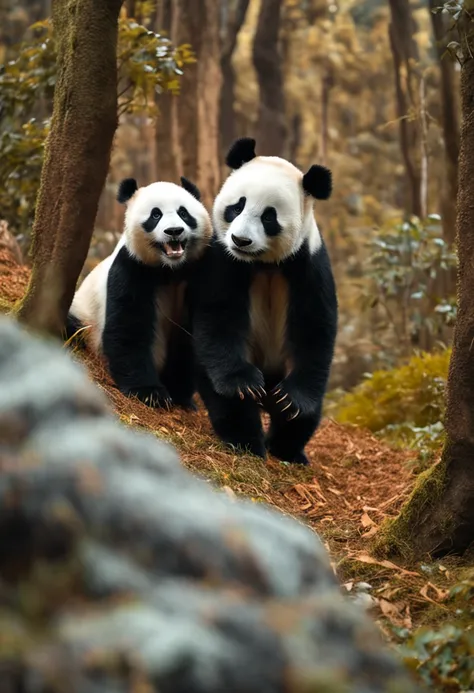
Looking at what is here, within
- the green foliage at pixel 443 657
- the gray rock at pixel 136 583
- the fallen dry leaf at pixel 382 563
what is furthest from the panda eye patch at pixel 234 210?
the gray rock at pixel 136 583

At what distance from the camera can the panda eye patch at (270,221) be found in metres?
5.52

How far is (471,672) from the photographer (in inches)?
105

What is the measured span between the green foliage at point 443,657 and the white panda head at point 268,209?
310cm

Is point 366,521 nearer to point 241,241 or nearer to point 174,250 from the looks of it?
point 241,241

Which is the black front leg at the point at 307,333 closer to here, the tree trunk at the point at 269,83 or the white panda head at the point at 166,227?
the white panda head at the point at 166,227

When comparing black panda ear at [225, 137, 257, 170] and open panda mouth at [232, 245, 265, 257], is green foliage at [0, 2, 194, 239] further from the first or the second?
open panda mouth at [232, 245, 265, 257]

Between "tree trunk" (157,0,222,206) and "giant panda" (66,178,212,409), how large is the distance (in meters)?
4.26

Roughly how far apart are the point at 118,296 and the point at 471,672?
3906 millimetres

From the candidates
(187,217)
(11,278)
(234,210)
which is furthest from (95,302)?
(234,210)

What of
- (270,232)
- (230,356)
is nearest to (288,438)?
(230,356)

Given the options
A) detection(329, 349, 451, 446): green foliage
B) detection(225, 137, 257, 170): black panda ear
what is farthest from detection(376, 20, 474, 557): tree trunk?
detection(329, 349, 451, 446): green foliage

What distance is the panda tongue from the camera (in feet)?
19.0

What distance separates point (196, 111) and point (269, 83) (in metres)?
5.59

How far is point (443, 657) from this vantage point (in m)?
2.69
